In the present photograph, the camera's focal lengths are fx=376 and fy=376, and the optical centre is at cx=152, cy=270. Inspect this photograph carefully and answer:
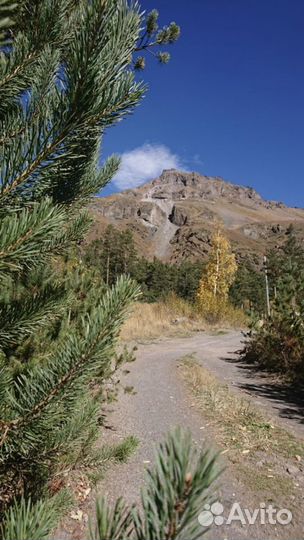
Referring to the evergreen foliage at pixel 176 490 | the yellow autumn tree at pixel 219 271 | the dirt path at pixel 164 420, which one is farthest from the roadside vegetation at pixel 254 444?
the yellow autumn tree at pixel 219 271

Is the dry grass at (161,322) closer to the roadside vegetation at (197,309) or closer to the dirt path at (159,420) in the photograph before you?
the roadside vegetation at (197,309)

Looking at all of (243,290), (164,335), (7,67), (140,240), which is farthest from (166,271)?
(140,240)

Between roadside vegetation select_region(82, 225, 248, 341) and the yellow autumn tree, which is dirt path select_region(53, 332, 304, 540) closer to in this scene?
roadside vegetation select_region(82, 225, 248, 341)

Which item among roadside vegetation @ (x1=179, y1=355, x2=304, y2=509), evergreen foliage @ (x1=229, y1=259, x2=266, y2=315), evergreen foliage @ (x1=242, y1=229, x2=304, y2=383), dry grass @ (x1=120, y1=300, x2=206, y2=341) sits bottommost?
dry grass @ (x1=120, y1=300, x2=206, y2=341)

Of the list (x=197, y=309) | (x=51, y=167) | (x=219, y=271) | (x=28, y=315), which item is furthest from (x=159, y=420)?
(x=219, y=271)

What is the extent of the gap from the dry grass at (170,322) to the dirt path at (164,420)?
6.22 metres

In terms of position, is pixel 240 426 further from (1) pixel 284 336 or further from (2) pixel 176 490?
(2) pixel 176 490

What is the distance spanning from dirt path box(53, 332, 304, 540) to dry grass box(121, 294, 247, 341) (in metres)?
6.22

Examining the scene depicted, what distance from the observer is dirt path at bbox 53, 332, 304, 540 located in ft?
9.86

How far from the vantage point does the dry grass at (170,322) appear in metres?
17.6

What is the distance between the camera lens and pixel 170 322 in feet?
70.6

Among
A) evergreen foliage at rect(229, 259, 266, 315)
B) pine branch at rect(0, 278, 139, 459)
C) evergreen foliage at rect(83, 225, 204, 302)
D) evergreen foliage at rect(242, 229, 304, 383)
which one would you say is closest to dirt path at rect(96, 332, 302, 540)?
pine branch at rect(0, 278, 139, 459)

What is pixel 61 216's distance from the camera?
3.81 feet

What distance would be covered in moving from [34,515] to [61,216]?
0.78 metres
